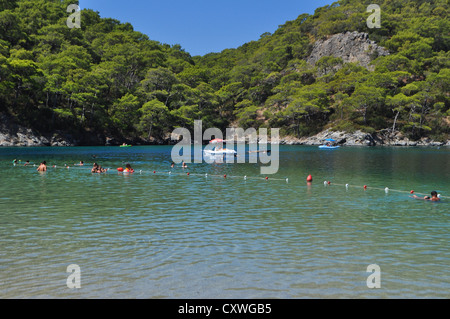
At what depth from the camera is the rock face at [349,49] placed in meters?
169

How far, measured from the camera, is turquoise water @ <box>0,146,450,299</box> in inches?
455

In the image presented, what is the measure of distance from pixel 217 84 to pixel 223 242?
17451cm

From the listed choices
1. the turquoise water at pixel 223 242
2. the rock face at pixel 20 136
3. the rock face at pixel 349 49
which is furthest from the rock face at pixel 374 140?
the turquoise water at pixel 223 242

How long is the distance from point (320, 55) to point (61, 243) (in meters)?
189

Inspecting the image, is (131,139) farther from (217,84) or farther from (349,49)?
(349,49)

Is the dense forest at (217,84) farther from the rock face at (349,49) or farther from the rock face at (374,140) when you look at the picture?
the rock face at (349,49)

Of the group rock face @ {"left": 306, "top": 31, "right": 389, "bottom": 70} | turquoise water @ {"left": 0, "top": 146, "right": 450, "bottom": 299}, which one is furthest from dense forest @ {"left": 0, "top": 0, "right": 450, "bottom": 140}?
turquoise water @ {"left": 0, "top": 146, "right": 450, "bottom": 299}

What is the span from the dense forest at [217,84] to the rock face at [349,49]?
4.83m

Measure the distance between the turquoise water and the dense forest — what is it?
318ft

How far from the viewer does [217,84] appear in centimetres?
18575

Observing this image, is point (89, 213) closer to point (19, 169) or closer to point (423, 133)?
point (19, 169)

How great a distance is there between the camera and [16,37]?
458 feet

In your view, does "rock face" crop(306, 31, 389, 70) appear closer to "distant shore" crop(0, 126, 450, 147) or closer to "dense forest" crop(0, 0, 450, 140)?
"dense forest" crop(0, 0, 450, 140)
